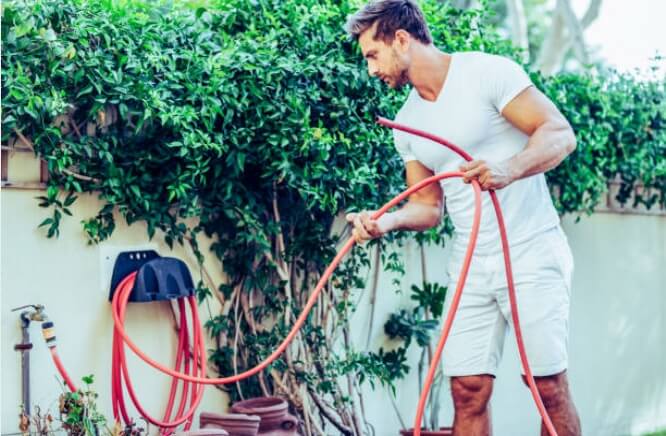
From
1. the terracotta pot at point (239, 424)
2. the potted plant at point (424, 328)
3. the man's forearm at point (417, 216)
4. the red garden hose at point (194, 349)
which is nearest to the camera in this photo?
the red garden hose at point (194, 349)

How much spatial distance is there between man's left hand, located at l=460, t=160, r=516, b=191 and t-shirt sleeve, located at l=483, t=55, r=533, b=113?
0.31 meters

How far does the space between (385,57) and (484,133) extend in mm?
390

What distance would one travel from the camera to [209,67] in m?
3.38

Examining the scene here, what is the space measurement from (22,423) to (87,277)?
0.55 meters

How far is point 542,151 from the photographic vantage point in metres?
2.71

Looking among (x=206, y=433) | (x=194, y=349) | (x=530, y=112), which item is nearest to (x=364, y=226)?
(x=530, y=112)

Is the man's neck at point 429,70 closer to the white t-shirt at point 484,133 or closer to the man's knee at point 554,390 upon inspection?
the white t-shirt at point 484,133

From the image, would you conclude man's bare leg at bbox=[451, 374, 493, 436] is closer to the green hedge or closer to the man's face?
the green hedge

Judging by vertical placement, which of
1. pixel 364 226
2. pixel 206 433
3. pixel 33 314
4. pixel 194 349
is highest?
pixel 364 226

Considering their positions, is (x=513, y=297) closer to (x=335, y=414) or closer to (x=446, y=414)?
(x=335, y=414)

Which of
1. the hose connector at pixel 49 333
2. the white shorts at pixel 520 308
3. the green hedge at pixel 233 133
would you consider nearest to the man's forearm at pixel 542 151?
the white shorts at pixel 520 308

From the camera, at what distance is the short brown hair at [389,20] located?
2.96 meters

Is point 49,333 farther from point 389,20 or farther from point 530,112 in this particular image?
point 530,112

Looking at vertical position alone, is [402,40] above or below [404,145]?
above
